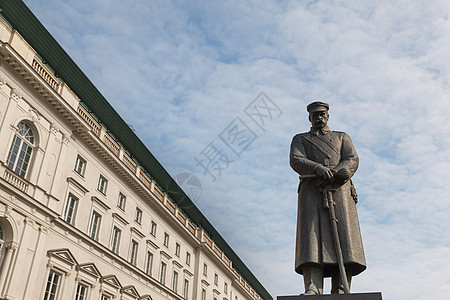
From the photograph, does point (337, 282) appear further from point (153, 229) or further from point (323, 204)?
point (153, 229)

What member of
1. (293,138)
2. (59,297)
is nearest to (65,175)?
(59,297)

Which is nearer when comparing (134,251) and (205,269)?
(134,251)

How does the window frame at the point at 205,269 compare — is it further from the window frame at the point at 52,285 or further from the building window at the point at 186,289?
the window frame at the point at 52,285

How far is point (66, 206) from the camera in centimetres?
2464

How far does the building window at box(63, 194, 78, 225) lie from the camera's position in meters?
24.4

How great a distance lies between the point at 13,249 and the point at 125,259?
11359 mm

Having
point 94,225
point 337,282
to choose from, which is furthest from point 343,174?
point 94,225

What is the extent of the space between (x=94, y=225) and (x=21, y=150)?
8.00m

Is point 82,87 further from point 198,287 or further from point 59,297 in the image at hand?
point 198,287

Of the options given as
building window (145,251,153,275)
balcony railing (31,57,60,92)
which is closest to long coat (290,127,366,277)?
balcony railing (31,57,60,92)

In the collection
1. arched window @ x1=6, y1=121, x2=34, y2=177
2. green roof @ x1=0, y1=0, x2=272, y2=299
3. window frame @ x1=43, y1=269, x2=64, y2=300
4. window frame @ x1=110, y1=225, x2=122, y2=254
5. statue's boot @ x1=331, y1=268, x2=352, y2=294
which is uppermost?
green roof @ x1=0, y1=0, x2=272, y2=299

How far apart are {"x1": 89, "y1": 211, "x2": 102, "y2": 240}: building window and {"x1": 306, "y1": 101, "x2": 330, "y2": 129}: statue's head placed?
Answer: 22.8 metres

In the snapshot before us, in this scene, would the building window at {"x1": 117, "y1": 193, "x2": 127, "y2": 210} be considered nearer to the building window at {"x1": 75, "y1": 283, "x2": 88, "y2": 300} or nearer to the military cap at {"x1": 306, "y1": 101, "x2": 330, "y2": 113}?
the building window at {"x1": 75, "y1": 283, "x2": 88, "y2": 300}

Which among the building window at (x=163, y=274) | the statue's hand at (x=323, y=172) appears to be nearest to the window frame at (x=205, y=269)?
the building window at (x=163, y=274)
